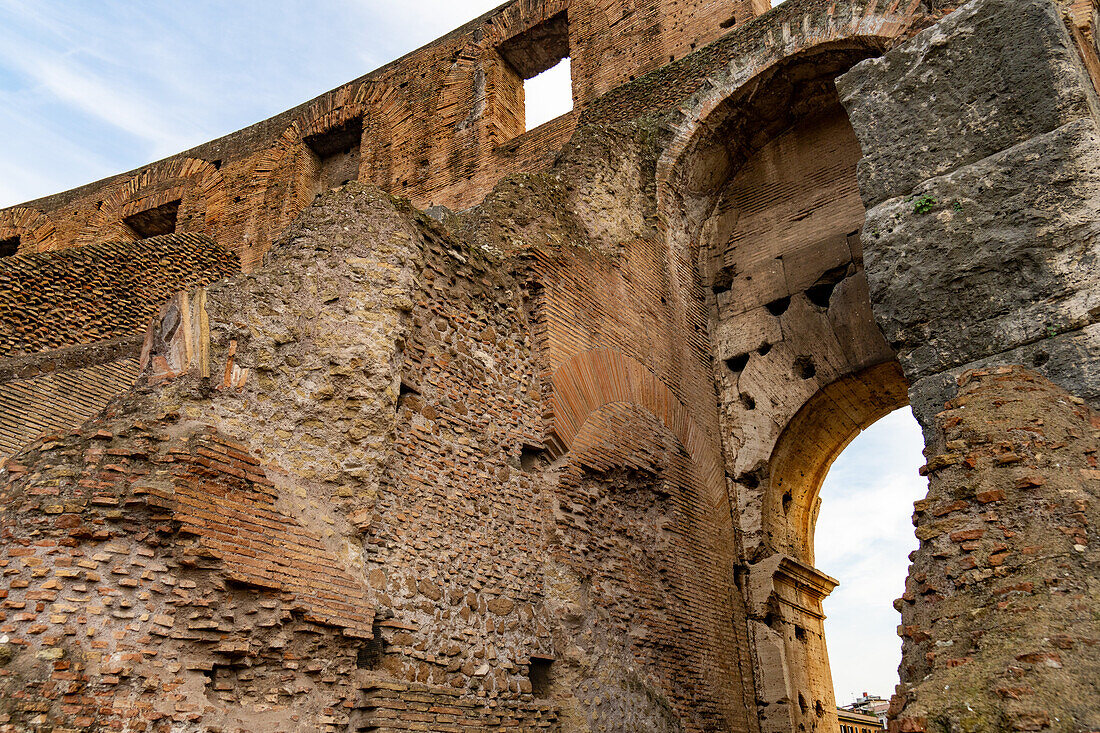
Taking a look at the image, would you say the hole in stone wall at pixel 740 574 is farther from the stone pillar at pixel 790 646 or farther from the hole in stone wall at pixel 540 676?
the hole in stone wall at pixel 540 676

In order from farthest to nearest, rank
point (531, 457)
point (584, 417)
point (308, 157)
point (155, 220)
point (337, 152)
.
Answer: point (155, 220) < point (337, 152) < point (308, 157) < point (584, 417) < point (531, 457)

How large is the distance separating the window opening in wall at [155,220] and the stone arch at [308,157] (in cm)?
200

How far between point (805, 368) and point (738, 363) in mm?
681

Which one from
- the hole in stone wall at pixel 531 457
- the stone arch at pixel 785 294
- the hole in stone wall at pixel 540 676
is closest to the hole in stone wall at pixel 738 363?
the stone arch at pixel 785 294

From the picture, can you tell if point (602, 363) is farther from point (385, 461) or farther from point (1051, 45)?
point (1051, 45)

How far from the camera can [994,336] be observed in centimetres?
450

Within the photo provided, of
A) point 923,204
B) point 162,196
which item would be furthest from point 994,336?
point 162,196

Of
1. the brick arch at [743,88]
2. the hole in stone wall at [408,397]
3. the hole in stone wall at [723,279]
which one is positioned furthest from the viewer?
the hole in stone wall at [723,279]

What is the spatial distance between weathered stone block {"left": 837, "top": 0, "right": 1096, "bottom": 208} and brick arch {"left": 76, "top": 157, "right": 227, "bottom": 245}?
32.0 ft

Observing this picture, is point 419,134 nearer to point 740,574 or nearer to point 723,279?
point 723,279

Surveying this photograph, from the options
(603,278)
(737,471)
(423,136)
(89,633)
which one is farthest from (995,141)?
(423,136)

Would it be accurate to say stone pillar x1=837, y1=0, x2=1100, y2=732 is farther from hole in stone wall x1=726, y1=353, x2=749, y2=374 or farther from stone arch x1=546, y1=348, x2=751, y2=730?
hole in stone wall x1=726, y1=353, x2=749, y2=374

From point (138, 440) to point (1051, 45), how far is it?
539 cm

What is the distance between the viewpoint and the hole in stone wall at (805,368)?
7648 mm
